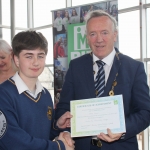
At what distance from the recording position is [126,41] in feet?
22.2

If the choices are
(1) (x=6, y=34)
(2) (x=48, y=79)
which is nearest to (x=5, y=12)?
(1) (x=6, y=34)

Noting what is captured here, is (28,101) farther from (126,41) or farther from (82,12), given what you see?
(126,41)

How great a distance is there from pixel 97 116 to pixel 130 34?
490 cm

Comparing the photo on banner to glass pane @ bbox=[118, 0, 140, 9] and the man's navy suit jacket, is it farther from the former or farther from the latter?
the man's navy suit jacket

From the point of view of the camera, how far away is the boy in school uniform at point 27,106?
6.28 ft

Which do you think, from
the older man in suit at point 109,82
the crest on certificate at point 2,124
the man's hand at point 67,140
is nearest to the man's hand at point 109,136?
the older man in suit at point 109,82

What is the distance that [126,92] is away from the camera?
2.24 meters

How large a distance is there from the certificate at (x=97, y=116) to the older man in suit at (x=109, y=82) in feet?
0.22

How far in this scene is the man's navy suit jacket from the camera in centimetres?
220

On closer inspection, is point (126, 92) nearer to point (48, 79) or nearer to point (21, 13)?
point (48, 79)

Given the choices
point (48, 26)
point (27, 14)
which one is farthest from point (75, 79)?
point (27, 14)

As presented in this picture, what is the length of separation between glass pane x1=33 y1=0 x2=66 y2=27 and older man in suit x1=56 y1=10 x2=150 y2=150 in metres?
6.41

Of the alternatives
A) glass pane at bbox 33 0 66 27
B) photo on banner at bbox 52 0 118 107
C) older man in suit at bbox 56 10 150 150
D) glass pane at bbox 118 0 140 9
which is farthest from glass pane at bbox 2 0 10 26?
older man in suit at bbox 56 10 150 150

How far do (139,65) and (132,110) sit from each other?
0.40m
